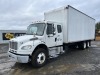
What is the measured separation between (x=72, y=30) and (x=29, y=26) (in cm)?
346

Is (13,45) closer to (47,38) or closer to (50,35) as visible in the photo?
(47,38)

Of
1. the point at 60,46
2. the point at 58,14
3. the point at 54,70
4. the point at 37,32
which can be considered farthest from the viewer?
the point at 58,14

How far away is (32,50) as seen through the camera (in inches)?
A: 283

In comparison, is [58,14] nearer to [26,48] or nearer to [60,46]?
[60,46]

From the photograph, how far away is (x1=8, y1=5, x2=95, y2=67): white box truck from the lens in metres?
7.15

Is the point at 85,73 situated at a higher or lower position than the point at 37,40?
lower

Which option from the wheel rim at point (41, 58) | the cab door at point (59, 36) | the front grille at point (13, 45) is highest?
the cab door at point (59, 36)

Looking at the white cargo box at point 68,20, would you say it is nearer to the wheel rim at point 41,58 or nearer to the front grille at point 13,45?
the wheel rim at point 41,58

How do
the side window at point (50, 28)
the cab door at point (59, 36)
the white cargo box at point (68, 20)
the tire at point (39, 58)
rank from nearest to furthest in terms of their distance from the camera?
the tire at point (39, 58) < the side window at point (50, 28) < the cab door at point (59, 36) < the white cargo box at point (68, 20)

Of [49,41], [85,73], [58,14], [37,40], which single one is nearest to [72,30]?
[58,14]

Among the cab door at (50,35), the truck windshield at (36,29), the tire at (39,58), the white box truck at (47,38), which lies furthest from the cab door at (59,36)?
the tire at (39,58)

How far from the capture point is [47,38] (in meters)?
8.28

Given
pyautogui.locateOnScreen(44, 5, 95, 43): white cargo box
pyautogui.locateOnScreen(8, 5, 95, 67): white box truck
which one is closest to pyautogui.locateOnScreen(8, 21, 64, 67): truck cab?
pyautogui.locateOnScreen(8, 5, 95, 67): white box truck

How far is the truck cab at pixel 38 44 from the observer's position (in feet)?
23.3
